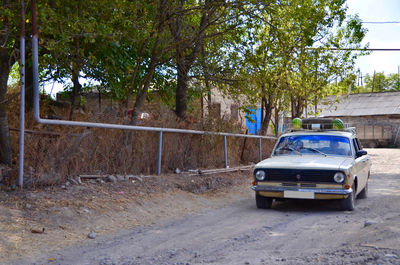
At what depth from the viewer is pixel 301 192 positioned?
8156mm

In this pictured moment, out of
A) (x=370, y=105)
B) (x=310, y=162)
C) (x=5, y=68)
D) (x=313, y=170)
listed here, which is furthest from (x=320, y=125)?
(x=370, y=105)

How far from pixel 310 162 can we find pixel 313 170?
367mm

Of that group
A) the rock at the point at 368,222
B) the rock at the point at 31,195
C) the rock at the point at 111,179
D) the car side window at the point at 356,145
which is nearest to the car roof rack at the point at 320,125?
the car side window at the point at 356,145

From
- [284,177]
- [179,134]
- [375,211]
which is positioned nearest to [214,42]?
[179,134]

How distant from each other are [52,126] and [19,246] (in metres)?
2.93

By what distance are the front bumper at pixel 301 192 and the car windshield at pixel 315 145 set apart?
4.39 feet

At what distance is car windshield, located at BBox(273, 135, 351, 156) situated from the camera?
927 centimetres

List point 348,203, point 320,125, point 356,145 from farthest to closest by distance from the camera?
point 320,125 < point 356,145 < point 348,203

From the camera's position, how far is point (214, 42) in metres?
13.3

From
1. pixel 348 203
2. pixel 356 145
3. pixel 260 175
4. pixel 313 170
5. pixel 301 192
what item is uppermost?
pixel 356 145

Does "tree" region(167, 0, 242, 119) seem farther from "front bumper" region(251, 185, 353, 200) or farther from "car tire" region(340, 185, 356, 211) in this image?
"car tire" region(340, 185, 356, 211)

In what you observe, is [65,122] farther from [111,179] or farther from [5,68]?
[111,179]

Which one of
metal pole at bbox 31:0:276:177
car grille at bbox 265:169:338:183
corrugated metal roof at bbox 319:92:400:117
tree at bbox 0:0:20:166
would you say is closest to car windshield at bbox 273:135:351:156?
car grille at bbox 265:169:338:183

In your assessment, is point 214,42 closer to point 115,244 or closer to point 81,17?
point 81,17
